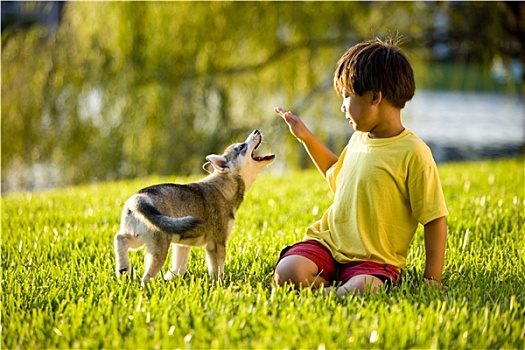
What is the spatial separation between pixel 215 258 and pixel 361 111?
1.14 meters

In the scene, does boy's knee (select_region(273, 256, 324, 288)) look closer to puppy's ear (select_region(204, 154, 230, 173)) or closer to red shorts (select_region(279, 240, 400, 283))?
red shorts (select_region(279, 240, 400, 283))

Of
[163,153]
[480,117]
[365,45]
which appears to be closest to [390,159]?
[365,45]

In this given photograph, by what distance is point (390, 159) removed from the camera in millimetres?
3975

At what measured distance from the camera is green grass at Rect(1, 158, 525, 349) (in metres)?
3.08

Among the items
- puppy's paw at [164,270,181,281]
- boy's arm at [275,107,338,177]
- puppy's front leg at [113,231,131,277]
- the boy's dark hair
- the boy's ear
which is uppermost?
the boy's dark hair

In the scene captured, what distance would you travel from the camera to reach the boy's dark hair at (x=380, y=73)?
3.95 meters

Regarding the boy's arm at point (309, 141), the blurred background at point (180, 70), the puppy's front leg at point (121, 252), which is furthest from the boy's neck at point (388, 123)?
the blurred background at point (180, 70)

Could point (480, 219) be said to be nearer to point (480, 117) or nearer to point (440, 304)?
point (440, 304)

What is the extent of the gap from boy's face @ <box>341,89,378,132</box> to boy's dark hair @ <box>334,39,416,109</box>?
0.03 meters

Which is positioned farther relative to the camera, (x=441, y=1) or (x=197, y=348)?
(x=441, y=1)

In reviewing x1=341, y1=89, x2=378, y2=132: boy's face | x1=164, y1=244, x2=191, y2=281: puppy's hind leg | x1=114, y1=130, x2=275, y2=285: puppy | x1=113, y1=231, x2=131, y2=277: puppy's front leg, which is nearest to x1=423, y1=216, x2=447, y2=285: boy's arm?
x1=341, y1=89, x2=378, y2=132: boy's face

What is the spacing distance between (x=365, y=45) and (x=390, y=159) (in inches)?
25.7

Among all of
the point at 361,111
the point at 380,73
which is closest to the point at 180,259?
the point at 361,111

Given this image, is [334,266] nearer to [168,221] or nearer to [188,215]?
[188,215]
